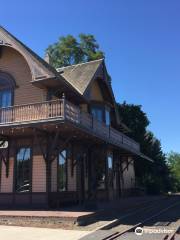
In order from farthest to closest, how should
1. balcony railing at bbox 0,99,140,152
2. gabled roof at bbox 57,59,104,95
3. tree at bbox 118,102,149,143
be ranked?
1. tree at bbox 118,102,149,143
2. gabled roof at bbox 57,59,104,95
3. balcony railing at bbox 0,99,140,152

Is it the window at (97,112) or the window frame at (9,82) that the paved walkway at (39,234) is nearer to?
the window frame at (9,82)

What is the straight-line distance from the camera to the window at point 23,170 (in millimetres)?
19078

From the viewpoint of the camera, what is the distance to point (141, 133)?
135 ft

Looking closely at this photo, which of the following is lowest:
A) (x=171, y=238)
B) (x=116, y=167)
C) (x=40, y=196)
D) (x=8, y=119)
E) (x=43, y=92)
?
(x=171, y=238)

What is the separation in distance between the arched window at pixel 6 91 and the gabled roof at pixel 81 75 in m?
3.99

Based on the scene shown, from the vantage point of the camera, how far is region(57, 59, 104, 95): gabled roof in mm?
21938

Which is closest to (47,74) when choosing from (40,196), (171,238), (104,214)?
(40,196)

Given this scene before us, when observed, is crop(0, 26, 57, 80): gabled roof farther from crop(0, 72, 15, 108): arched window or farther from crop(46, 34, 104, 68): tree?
crop(46, 34, 104, 68): tree

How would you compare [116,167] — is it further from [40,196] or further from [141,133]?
[141,133]

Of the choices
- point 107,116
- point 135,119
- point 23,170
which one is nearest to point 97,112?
point 107,116

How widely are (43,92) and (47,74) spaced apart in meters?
1.58

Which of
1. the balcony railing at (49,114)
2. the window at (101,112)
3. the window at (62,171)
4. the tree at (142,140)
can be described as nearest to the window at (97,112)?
the window at (101,112)

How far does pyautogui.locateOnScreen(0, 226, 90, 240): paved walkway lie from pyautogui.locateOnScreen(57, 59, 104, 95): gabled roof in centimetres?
982

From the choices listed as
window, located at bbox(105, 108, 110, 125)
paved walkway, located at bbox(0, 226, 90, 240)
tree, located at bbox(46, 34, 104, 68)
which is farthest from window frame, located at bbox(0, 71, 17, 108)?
tree, located at bbox(46, 34, 104, 68)
